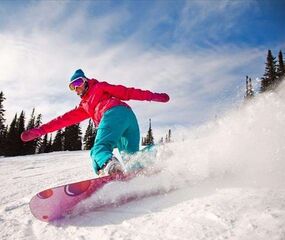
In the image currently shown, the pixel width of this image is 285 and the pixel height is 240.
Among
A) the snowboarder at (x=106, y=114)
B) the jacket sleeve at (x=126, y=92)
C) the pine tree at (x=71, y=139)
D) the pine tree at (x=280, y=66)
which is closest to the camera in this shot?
the snowboarder at (x=106, y=114)

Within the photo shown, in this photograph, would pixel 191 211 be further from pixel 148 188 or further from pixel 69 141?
pixel 69 141

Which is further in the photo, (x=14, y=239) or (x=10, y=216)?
(x=10, y=216)

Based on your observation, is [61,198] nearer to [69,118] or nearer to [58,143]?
[69,118]

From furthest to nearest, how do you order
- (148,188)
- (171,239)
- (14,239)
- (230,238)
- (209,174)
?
(209,174)
(148,188)
(14,239)
(171,239)
(230,238)

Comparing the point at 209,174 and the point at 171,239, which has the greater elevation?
the point at 209,174

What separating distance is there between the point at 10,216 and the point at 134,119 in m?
2.29

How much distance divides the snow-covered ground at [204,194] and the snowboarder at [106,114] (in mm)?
624

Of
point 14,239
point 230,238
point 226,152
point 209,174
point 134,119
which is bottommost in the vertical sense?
point 14,239

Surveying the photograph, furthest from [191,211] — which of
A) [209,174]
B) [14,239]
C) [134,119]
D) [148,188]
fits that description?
[134,119]

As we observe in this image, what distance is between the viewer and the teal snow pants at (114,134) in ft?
12.4

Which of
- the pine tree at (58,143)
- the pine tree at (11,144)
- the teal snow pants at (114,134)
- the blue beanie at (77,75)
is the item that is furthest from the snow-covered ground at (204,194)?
the pine tree at (58,143)

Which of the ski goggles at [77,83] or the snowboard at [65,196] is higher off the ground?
the ski goggles at [77,83]

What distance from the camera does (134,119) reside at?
4.63 m

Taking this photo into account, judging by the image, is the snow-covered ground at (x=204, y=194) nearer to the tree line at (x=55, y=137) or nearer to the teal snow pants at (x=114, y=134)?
the teal snow pants at (x=114, y=134)
